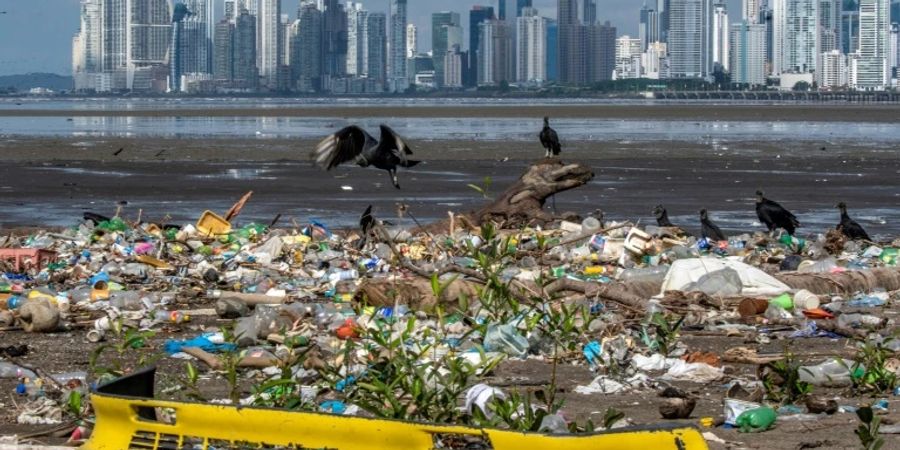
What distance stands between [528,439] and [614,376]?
2.47m

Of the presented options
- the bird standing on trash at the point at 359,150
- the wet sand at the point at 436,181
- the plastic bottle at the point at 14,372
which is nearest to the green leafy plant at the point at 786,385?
the bird standing on trash at the point at 359,150

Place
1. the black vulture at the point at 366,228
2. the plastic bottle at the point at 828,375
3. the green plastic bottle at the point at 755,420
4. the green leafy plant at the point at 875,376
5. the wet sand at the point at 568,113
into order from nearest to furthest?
the green plastic bottle at the point at 755,420, the green leafy plant at the point at 875,376, the plastic bottle at the point at 828,375, the black vulture at the point at 366,228, the wet sand at the point at 568,113

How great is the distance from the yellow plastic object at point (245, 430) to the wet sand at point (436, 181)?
11.6 metres

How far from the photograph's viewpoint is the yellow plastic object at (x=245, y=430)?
510cm

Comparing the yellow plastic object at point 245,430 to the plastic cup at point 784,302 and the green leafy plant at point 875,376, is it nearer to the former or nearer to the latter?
the green leafy plant at point 875,376

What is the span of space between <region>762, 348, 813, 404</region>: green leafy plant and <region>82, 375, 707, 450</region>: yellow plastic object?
1.94 meters


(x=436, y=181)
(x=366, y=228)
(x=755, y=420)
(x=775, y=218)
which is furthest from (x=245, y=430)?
(x=436, y=181)

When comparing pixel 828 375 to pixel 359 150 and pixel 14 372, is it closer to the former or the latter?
pixel 359 150

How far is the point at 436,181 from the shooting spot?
2361 cm

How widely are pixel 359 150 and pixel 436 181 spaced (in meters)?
14.6

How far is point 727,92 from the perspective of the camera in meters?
176

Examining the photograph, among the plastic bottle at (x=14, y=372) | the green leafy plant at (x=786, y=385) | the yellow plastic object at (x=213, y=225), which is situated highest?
the yellow plastic object at (x=213, y=225)

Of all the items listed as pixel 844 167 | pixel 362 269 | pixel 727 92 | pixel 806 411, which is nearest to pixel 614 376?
pixel 806 411

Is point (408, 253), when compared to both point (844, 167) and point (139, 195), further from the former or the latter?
point (844, 167)
